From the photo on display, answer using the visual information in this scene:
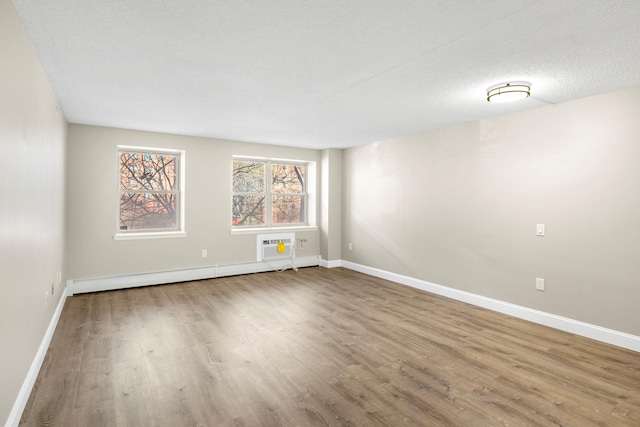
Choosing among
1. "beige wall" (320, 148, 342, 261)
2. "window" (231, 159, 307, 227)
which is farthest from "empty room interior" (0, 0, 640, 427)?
"beige wall" (320, 148, 342, 261)

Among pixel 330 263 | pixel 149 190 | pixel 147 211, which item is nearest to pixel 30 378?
pixel 147 211

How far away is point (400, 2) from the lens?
1.76 meters

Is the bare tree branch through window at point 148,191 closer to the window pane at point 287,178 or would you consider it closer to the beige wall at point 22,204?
the window pane at point 287,178

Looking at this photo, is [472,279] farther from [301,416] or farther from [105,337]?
[105,337]

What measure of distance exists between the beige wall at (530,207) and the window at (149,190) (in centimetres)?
344

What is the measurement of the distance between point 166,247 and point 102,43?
343 centimetres

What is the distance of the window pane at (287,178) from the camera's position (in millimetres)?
6379

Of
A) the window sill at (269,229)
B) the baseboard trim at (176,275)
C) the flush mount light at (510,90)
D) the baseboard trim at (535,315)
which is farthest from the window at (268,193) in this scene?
the flush mount light at (510,90)

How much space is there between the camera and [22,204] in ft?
6.88

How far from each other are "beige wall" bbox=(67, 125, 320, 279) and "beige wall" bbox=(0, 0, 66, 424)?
1.54m

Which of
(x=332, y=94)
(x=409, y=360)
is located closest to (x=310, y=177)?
(x=332, y=94)

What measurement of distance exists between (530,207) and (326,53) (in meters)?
2.85

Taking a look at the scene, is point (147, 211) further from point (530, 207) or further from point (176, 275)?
point (530, 207)

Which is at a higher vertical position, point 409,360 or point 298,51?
point 298,51
